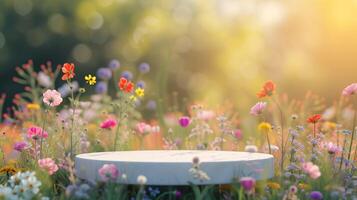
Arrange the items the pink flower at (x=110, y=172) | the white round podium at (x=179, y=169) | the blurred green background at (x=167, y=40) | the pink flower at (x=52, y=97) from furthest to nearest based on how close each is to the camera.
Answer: the blurred green background at (x=167, y=40), the pink flower at (x=52, y=97), the white round podium at (x=179, y=169), the pink flower at (x=110, y=172)

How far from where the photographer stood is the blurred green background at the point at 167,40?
18.3m

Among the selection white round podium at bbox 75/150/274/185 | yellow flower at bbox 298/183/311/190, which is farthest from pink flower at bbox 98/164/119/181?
yellow flower at bbox 298/183/311/190

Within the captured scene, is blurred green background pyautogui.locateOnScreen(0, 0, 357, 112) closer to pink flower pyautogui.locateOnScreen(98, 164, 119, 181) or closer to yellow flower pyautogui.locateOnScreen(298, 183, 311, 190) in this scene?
yellow flower pyautogui.locateOnScreen(298, 183, 311, 190)

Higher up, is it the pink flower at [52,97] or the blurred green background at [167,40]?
the blurred green background at [167,40]

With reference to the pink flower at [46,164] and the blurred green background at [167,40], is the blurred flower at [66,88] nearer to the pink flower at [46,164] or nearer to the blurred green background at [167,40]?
the pink flower at [46,164]

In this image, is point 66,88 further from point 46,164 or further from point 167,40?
point 167,40

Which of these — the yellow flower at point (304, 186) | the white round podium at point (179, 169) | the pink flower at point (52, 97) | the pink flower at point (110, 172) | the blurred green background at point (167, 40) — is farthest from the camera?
the blurred green background at point (167, 40)

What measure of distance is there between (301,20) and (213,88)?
3.19 m

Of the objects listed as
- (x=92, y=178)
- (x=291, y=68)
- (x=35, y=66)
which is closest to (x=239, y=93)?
(x=291, y=68)

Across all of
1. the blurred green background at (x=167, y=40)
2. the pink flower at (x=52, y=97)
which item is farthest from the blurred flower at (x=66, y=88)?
the blurred green background at (x=167, y=40)

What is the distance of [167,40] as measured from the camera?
1888 cm

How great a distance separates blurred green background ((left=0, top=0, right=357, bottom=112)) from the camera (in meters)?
18.3

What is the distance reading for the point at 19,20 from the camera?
64.8ft

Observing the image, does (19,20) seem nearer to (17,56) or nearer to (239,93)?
(17,56)
